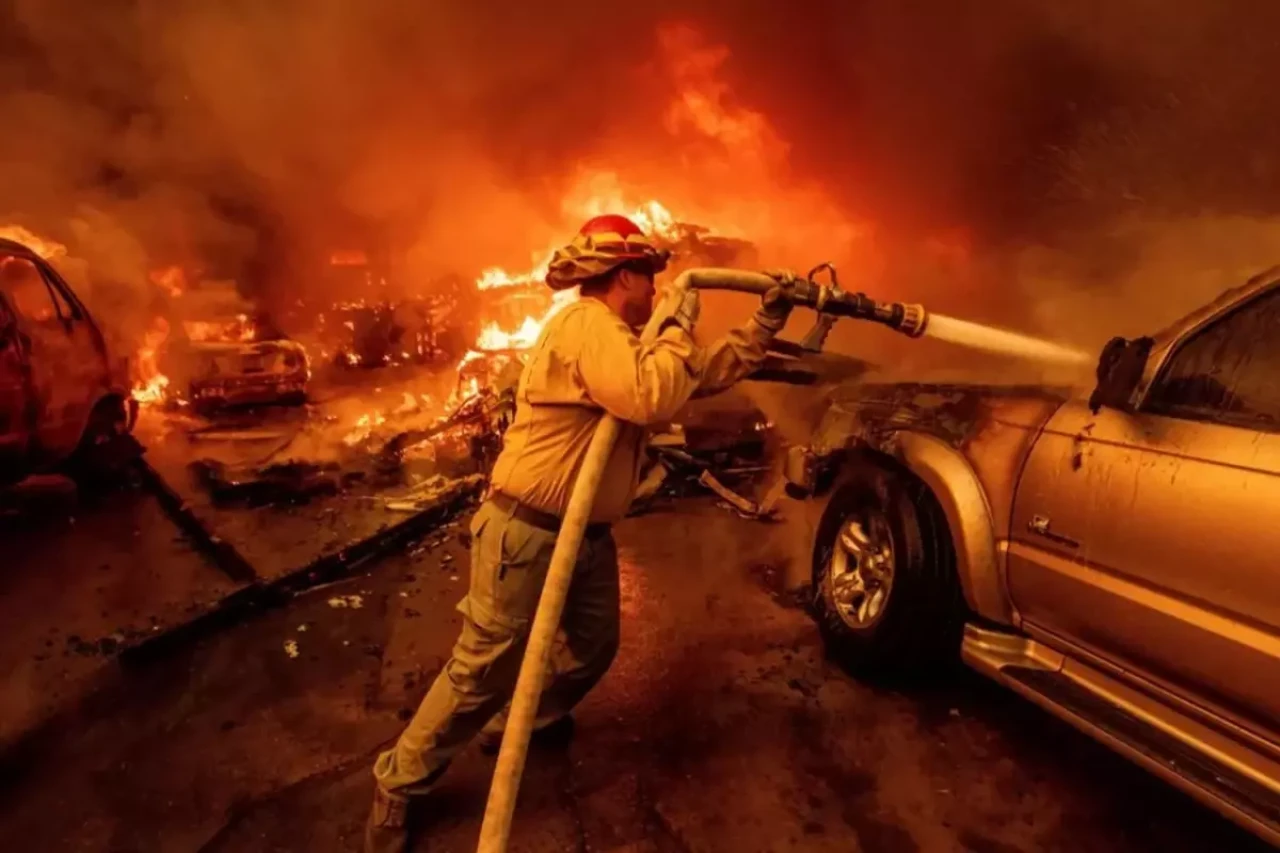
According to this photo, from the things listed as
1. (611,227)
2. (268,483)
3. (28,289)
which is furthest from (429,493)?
(611,227)

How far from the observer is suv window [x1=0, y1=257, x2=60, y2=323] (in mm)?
6531

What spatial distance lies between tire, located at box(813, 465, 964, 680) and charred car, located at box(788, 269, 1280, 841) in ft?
0.04

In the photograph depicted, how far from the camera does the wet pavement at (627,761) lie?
3.13m

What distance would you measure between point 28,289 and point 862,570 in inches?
259

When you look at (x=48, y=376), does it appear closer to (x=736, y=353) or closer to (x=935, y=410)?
(x=736, y=353)

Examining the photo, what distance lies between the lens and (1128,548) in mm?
2773

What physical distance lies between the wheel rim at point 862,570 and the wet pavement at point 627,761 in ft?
1.19

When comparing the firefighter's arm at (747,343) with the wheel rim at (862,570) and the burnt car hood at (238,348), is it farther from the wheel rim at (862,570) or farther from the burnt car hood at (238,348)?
the burnt car hood at (238,348)

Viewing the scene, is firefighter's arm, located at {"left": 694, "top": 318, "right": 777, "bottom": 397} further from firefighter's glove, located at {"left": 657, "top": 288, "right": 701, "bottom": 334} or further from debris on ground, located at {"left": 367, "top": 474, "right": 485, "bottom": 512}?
debris on ground, located at {"left": 367, "top": 474, "right": 485, "bottom": 512}

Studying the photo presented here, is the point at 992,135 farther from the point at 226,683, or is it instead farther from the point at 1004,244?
the point at 226,683

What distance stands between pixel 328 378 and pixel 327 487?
690 cm

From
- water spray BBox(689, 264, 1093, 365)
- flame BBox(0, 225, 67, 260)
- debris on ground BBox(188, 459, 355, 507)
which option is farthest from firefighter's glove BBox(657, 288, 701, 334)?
flame BBox(0, 225, 67, 260)

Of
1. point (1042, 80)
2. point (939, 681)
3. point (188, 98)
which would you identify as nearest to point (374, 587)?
point (939, 681)

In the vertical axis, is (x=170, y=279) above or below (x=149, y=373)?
above
